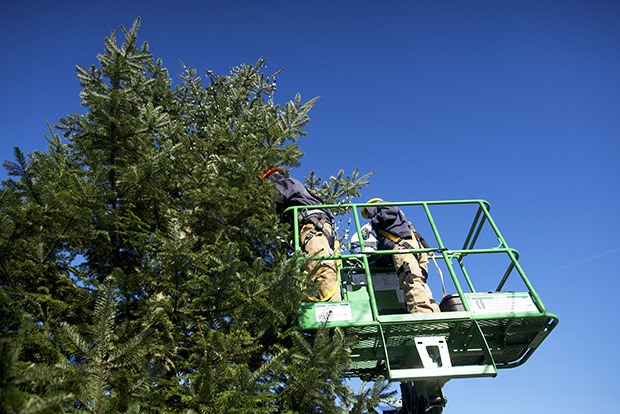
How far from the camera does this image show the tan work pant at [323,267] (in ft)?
18.1

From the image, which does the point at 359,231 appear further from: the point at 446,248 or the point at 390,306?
the point at 390,306

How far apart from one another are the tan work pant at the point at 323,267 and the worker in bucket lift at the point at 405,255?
0.84 m

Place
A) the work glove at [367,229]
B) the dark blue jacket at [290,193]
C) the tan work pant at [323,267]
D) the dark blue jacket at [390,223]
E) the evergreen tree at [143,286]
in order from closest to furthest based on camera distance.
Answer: the evergreen tree at [143,286]
the tan work pant at [323,267]
the dark blue jacket at [390,223]
the dark blue jacket at [290,193]
the work glove at [367,229]

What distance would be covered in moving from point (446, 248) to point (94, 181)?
14.0ft

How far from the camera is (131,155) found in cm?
546

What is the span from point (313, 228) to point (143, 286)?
2.44 meters

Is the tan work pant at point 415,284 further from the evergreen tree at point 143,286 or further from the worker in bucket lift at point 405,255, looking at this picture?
the evergreen tree at point 143,286

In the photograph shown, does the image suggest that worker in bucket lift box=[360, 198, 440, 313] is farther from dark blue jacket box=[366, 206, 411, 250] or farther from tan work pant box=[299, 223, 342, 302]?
tan work pant box=[299, 223, 342, 302]

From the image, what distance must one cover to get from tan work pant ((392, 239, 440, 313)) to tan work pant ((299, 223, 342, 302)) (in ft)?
2.93

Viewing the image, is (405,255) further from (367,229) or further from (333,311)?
(333,311)

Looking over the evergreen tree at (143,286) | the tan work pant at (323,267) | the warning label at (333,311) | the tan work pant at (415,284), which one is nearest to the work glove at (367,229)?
the tan work pant at (323,267)

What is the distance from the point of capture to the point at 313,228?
20.4ft

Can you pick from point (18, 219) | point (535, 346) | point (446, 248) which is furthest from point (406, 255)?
point (18, 219)

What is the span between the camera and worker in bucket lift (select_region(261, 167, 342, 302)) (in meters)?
5.59
